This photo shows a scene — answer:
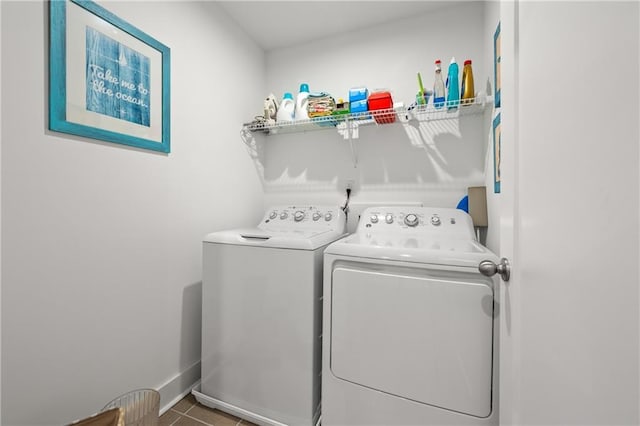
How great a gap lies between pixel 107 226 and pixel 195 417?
1156 mm

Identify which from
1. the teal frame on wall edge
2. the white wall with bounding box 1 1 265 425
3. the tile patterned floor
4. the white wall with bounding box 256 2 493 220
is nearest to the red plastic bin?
the white wall with bounding box 256 2 493 220

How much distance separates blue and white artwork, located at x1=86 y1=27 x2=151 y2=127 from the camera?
115 cm

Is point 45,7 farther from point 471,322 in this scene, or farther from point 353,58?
point 471,322

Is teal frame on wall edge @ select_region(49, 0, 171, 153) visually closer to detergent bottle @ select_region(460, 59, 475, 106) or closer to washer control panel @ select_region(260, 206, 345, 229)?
washer control panel @ select_region(260, 206, 345, 229)

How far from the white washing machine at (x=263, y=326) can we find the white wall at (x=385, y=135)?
2.39 feet

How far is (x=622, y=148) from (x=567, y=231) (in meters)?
0.16

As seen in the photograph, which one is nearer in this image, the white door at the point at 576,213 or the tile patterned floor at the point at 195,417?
the white door at the point at 576,213

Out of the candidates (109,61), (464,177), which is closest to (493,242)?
(464,177)

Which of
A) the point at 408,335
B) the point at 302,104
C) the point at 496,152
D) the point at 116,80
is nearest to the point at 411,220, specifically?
the point at 496,152

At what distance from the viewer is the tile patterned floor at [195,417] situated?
1.43m

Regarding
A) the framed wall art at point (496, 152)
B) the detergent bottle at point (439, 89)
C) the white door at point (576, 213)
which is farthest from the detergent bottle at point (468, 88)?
the white door at point (576, 213)

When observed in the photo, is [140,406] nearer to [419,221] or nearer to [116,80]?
[116,80]

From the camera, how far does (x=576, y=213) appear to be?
1.28 ft

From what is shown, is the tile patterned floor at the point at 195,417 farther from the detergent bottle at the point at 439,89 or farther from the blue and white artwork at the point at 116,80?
the detergent bottle at the point at 439,89
